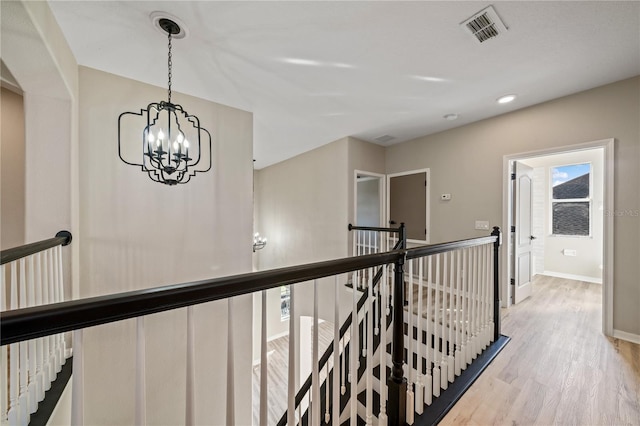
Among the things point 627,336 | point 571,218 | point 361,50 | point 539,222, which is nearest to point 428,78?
→ point 361,50

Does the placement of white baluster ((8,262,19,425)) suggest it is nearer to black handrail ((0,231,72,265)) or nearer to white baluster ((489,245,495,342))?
black handrail ((0,231,72,265))

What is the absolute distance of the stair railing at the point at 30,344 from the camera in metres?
1.28

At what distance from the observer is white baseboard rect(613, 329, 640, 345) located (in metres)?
2.43

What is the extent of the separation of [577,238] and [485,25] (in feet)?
17.0

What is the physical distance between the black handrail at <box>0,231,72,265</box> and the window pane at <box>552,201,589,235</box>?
7466 mm

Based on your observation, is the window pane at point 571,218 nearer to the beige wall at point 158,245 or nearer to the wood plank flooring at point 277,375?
the wood plank flooring at point 277,375

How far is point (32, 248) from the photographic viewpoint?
151cm

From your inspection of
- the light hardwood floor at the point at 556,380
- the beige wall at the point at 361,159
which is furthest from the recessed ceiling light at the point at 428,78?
the light hardwood floor at the point at 556,380

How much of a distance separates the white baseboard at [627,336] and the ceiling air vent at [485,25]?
123 inches

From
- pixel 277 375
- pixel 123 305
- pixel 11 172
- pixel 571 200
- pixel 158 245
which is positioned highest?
pixel 11 172

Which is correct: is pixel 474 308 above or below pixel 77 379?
below

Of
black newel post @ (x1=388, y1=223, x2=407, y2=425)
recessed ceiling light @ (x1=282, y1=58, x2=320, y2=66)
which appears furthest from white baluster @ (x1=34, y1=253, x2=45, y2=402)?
recessed ceiling light @ (x1=282, y1=58, x2=320, y2=66)

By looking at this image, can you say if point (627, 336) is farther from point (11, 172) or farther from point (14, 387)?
point (11, 172)

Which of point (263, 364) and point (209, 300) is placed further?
point (263, 364)
